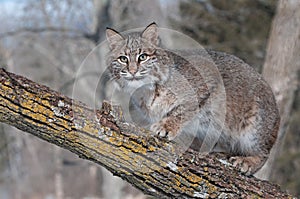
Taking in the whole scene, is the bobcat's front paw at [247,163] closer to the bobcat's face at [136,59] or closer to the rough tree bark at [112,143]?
the rough tree bark at [112,143]

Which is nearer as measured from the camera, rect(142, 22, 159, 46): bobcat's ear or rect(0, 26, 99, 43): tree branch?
rect(142, 22, 159, 46): bobcat's ear

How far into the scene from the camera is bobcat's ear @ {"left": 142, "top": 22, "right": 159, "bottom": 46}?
396 cm

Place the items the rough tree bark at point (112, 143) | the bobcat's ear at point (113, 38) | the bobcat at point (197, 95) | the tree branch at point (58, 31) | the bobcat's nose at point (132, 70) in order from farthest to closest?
the tree branch at point (58, 31), the bobcat's ear at point (113, 38), the bobcat at point (197, 95), the bobcat's nose at point (132, 70), the rough tree bark at point (112, 143)

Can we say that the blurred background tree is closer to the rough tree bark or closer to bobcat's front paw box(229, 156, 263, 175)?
bobcat's front paw box(229, 156, 263, 175)

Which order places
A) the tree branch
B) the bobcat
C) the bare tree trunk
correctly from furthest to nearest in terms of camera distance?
the tree branch, the bare tree trunk, the bobcat

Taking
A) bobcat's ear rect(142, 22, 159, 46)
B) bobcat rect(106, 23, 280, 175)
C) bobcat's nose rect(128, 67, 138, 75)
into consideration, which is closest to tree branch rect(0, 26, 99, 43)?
bobcat rect(106, 23, 280, 175)

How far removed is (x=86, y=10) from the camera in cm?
1245

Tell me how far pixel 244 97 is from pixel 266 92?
254mm

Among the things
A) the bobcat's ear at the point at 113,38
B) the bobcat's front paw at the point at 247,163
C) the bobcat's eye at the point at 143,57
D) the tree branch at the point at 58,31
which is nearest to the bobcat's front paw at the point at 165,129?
the bobcat's eye at the point at 143,57

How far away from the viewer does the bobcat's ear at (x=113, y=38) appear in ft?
13.1

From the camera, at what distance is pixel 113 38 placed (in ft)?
13.2

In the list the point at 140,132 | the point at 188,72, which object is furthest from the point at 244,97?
the point at 140,132

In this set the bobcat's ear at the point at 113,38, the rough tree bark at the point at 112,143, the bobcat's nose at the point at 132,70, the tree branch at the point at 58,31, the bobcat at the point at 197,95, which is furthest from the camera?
the tree branch at the point at 58,31

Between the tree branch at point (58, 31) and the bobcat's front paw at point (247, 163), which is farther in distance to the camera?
the tree branch at point (58, 31)
